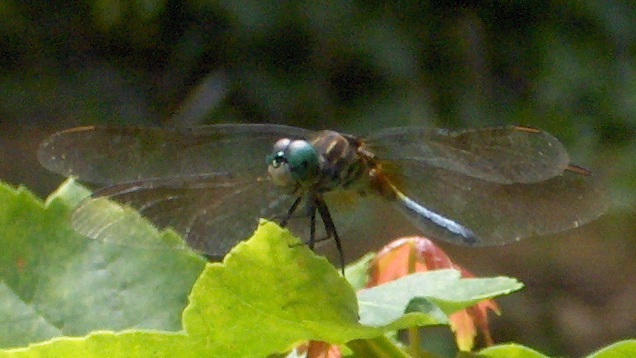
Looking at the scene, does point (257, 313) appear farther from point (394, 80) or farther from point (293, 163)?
point (394, 80)

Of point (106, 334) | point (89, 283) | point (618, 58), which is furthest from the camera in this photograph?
point (618, 58)

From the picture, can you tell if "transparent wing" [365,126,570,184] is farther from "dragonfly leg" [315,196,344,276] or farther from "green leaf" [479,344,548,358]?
"green leaf" [479,344,548,358]

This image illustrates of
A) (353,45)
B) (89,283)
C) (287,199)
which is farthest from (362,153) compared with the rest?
(353,45)

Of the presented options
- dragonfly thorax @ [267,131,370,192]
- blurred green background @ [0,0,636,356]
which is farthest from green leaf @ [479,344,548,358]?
blurred green background @ [0,0,636,356]

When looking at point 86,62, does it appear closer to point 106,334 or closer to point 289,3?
point 289,3

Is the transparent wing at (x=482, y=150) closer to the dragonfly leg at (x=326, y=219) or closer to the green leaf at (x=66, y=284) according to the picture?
the dragonfly leg at (x=326, y=219)

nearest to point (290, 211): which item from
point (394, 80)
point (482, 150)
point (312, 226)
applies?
point (312, 226)
